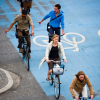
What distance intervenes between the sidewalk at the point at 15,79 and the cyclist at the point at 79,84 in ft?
5.18

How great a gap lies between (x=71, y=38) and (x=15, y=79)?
4.66 metres

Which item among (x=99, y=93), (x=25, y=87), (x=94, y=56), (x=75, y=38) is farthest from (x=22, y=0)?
(x=99, y=93)

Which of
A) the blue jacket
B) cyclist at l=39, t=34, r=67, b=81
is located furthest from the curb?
the blue jacket

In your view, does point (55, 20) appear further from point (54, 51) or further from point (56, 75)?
Result: point (56, 75)

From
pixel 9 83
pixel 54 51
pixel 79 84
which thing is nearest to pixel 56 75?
pixel 54 51

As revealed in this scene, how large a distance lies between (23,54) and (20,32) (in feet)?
3.62

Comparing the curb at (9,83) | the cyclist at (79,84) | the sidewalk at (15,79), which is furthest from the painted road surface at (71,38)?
the cyclist at (79,84)

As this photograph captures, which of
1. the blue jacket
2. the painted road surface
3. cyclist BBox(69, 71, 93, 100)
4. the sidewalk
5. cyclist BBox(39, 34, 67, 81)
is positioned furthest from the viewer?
the blue jacket

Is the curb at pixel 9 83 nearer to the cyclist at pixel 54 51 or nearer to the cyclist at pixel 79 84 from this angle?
the cyclist at pixel 54 51

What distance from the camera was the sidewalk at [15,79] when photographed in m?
7.63

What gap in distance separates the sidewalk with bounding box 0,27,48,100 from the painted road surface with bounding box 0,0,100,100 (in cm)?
31

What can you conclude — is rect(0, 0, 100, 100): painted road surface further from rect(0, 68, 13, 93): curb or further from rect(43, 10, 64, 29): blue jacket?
rect(43, 10, 64, 29): blue jacket

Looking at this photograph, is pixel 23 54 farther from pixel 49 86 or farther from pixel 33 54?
pixel 49 86

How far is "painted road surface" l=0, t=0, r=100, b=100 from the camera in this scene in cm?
890
